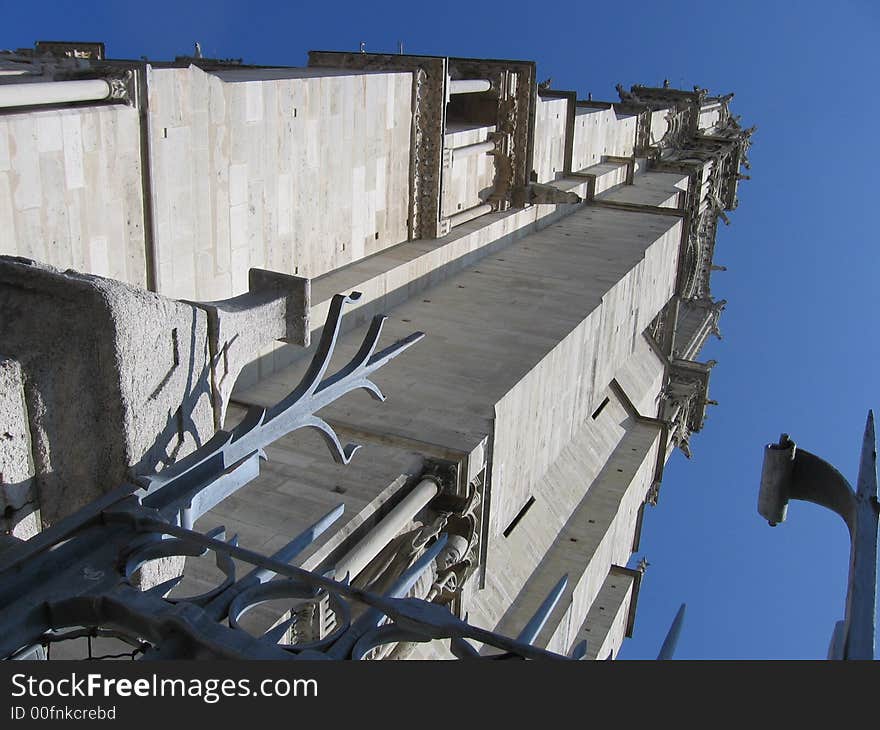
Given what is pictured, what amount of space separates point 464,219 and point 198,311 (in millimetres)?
14217

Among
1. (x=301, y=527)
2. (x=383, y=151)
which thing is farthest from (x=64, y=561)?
(x=383, y=151)

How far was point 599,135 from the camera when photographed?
2920 centimetres

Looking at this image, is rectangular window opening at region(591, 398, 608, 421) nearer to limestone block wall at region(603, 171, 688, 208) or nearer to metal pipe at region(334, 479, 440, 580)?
limestone block wall at region(603, 171, 688, 208)

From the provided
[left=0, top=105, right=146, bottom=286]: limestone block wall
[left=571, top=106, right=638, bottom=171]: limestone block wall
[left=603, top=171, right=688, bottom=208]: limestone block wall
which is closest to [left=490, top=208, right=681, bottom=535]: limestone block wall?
[left=571, top=106, right=638, bottom=171]: limestone block wall

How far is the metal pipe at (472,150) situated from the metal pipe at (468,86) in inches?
44.3

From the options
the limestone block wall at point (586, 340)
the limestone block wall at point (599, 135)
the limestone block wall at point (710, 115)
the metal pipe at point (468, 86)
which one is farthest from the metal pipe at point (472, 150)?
the limestone block wall at point (710, 115)

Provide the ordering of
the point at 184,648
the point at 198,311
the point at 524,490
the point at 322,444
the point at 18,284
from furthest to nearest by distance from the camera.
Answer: the point at 524,490
the point at 322,444
the point at 198,311
the point at 18,284
the point at 184,648

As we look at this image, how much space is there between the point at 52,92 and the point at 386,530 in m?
5.05

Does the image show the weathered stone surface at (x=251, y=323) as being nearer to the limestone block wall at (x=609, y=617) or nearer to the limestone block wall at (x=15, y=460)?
the limestone block wall at (x=15, y=460)

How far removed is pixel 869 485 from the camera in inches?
123

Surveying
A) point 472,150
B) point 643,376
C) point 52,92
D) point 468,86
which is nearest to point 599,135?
point 643,376

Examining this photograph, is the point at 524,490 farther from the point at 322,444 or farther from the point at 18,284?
the point at 18,284

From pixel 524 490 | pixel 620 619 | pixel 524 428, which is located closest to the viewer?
pixel 524 428

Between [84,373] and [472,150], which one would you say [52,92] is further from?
[472,150]
